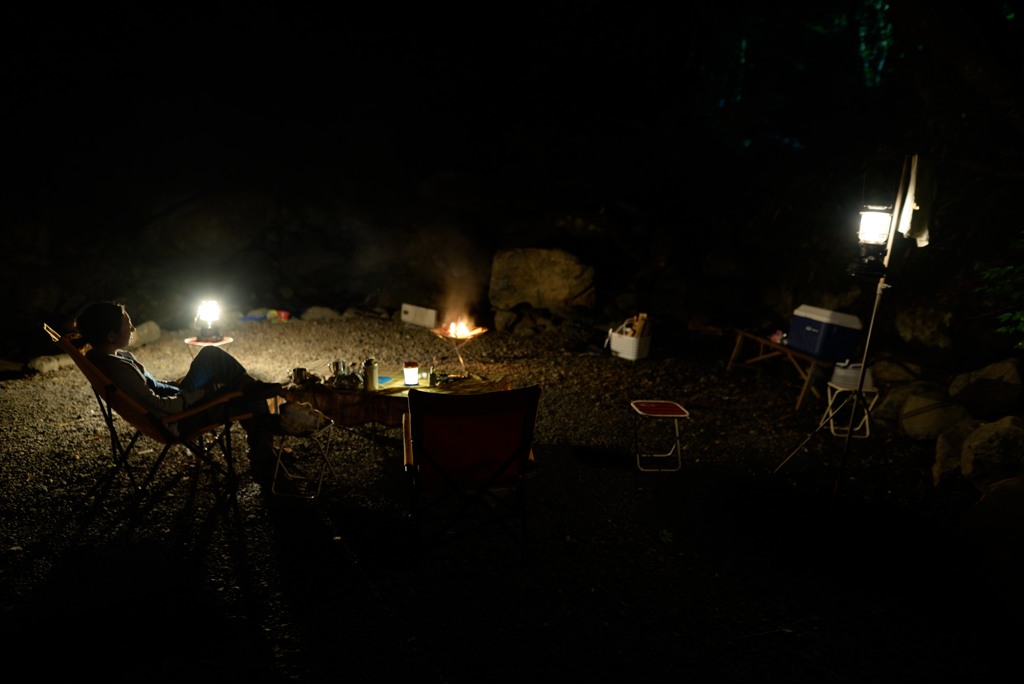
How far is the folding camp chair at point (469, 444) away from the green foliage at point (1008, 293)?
169 inches

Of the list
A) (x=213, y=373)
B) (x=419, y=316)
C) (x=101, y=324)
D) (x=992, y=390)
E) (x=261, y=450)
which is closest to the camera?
(x=101, y=324)

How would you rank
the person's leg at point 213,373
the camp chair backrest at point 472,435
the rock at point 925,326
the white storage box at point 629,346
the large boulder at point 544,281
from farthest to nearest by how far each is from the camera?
the large boulder at point 544,281 < the white storage box at point 629,346 < the rock at point 925,326 < the person's leg at point 213,373 < the camp chair backrest at point 472,435

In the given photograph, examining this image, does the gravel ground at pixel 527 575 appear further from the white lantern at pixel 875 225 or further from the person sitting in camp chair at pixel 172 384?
the white lantern at pixel 875 225

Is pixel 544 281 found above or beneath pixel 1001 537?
above

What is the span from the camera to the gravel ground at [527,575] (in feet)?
8.77

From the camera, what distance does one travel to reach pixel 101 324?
3.70 meters

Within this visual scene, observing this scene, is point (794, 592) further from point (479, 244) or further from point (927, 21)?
point (479, 244)

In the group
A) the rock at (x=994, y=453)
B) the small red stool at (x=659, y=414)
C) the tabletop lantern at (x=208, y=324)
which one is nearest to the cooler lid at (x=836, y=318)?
the rock at (x=994, y=453)

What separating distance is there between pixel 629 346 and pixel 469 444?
547 centimetres

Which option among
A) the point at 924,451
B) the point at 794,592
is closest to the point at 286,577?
the point at 794,592

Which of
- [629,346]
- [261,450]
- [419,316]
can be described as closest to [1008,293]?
[629,346]

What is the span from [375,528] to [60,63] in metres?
14.2

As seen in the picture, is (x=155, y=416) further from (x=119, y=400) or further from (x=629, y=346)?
(x=629, y=346)

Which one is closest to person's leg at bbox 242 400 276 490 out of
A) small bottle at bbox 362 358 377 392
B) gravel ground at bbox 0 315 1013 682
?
gravel ground at bbox 0 315 1013 682
